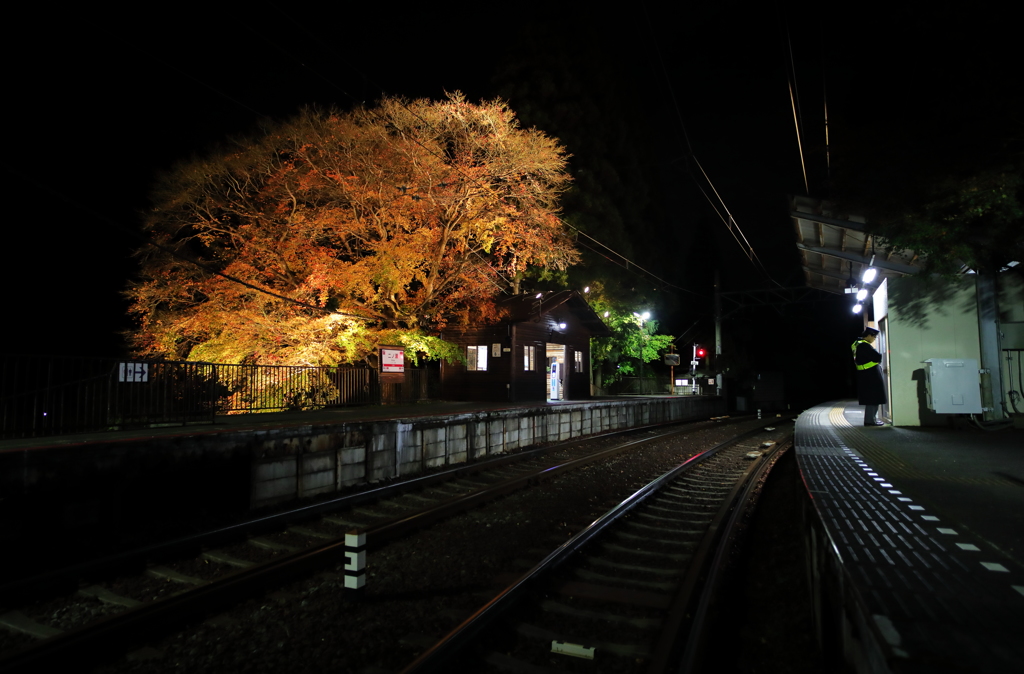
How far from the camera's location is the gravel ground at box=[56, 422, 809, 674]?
A: 4.16m

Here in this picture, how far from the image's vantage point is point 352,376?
17891mm

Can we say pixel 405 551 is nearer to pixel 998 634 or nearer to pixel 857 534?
pixel 857 534

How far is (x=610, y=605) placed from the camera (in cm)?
502

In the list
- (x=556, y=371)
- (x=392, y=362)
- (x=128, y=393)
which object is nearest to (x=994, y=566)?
(x=128, y=393)

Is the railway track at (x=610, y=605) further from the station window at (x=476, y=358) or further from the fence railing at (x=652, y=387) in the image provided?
the fence railing at (x=652, y=387)

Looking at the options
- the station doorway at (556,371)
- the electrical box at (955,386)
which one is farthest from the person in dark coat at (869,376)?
the station doorway at (556,371)

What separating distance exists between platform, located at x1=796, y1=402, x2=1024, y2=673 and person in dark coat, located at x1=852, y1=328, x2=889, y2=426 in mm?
3891

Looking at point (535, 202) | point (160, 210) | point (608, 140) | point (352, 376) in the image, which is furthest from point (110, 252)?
point (608, 140)

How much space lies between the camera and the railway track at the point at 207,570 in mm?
4375

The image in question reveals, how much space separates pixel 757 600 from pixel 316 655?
385 centimetres

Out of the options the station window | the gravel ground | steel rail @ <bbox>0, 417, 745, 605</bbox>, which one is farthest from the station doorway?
the gravel ground

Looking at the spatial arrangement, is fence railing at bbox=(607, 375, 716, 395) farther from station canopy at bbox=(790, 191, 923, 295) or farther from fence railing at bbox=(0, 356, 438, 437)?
fence railing at bbox=(0, 356, 438, 437)

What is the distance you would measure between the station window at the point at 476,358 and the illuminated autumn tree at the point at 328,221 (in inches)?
102

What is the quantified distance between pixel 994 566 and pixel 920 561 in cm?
45
